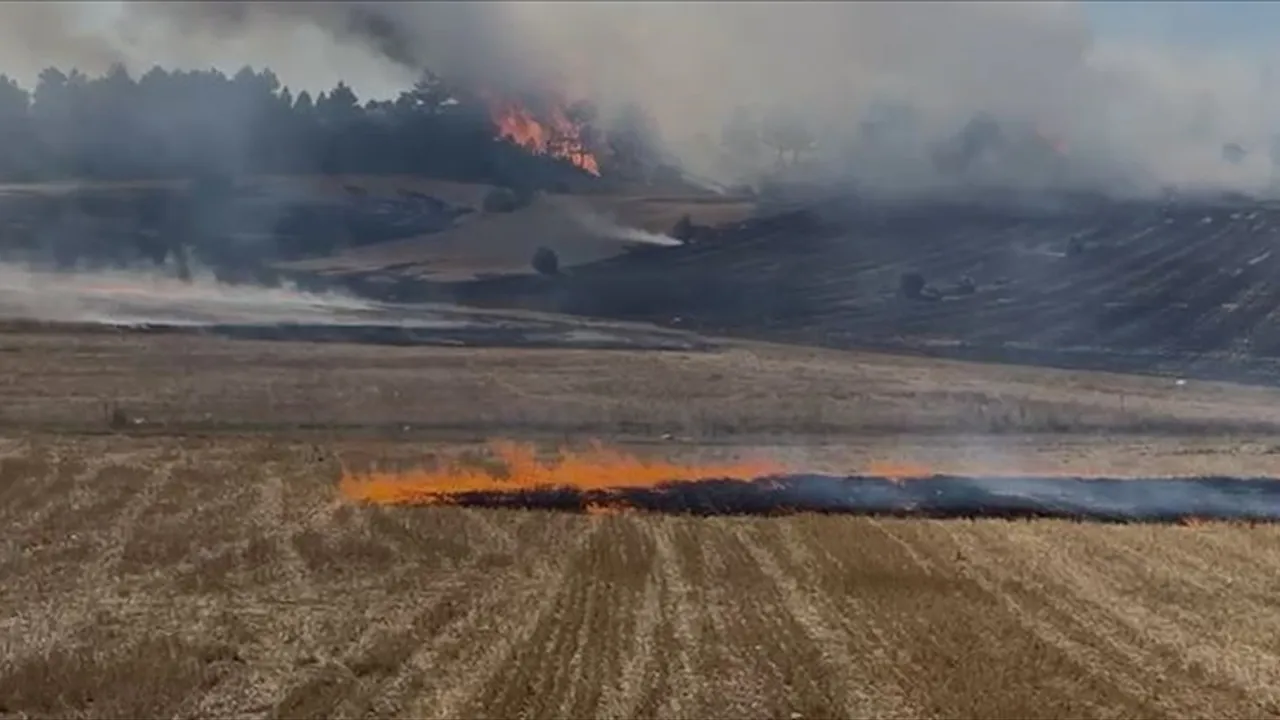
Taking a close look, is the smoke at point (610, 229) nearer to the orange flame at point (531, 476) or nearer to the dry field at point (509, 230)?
the dry field at point (509, 230)

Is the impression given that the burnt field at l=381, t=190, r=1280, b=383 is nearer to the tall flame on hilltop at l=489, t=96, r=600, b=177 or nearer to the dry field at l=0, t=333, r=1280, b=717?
the tall flame on hilltop at l=489, t=96, r=600, b=177

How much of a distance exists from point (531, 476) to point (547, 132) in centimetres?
5392

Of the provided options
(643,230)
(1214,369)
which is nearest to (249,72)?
(643,230)

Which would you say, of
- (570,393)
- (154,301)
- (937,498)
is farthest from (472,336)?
(937,498)

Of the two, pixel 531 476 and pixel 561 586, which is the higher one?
pixel 531 476

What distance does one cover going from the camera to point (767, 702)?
21188 mm

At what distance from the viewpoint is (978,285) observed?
81.2 m

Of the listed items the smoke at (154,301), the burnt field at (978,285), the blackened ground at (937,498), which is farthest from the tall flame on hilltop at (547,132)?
the blackened ground at (937,498)

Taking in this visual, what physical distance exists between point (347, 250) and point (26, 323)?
2024cm

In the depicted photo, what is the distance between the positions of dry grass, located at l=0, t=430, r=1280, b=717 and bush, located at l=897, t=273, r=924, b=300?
46.3 meters

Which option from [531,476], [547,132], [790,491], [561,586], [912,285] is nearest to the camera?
[561,586]

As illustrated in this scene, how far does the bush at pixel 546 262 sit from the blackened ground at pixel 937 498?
1684 inches

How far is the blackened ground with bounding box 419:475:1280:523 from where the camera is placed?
36750 millimetres

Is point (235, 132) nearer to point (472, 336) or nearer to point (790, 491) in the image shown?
point (472, 336)
